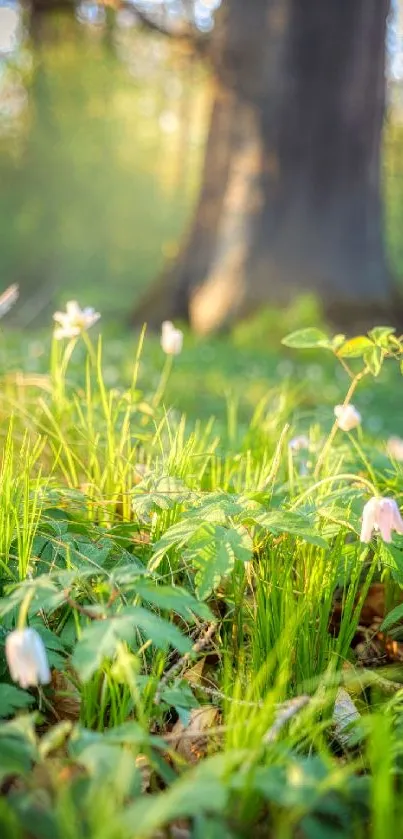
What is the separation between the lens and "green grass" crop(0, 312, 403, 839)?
1059 millimetres

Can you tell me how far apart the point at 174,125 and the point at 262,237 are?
77.8 feet

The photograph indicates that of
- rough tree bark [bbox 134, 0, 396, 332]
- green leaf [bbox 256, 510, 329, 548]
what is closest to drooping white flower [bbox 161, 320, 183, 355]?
green leaf [bbox 256, 510, 329, 548]

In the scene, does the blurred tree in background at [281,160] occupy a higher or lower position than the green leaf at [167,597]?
higher

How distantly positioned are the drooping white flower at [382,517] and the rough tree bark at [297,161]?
6888 millimetres

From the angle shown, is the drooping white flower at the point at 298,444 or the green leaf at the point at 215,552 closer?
the green leaf at the point at 215,552

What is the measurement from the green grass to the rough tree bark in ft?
20.0

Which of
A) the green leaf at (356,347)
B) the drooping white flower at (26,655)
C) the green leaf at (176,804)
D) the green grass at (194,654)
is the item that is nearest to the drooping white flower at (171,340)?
the green grass at (194,654)

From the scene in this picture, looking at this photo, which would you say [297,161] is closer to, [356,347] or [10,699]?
[356,347]

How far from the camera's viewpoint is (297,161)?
8.59 meters

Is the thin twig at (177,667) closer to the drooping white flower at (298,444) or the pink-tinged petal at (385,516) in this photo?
the pink-tinged petal at (385,516)

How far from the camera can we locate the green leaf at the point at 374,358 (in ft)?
5.64

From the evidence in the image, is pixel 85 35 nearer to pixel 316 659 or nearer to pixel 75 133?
pixel 75 133

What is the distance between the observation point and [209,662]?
5.74ft

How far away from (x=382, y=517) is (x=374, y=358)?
1.41 ft
